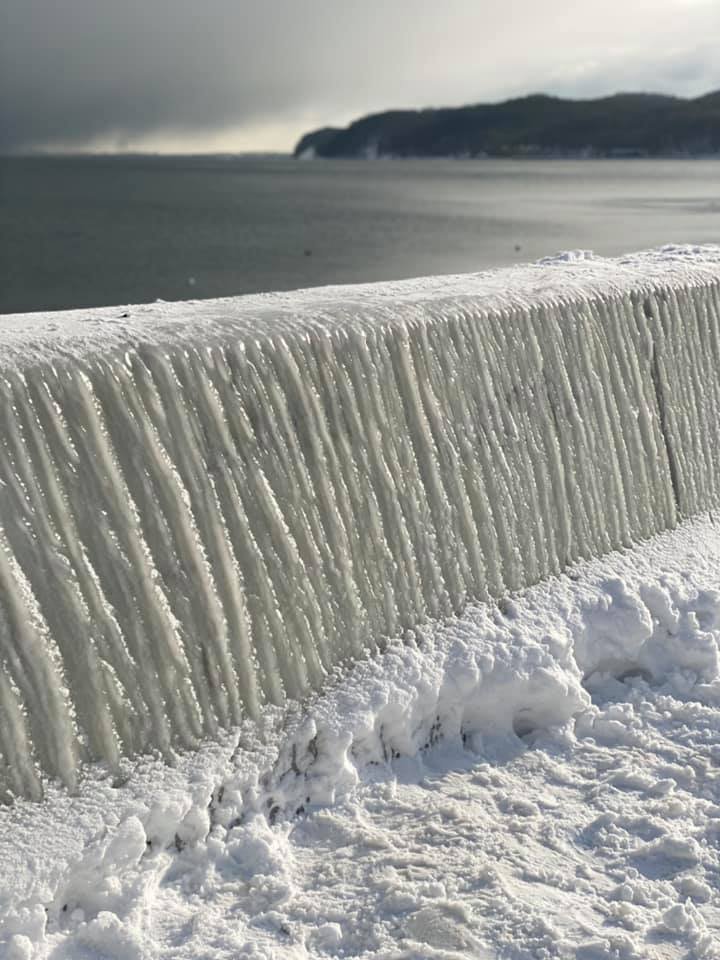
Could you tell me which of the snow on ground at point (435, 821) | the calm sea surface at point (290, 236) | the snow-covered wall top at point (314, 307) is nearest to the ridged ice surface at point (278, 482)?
the snow-covered wall top at point (314, 307)

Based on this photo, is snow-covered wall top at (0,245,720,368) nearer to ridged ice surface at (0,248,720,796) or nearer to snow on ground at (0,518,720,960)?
ridged ice surface at (0,248,720,796)

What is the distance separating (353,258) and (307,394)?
30955 mm

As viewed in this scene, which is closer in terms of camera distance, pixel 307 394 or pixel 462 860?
pixel 462 860

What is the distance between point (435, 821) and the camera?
350 centimetres

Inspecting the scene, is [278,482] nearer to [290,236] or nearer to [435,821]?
[435,821]

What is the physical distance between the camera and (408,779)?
3.71 metres

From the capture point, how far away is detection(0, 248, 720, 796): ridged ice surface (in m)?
3.34

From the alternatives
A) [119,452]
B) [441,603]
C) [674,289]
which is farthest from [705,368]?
[119,452]

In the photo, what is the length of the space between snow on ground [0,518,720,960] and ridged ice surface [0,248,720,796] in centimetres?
19

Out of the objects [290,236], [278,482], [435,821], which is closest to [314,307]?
[278,482]

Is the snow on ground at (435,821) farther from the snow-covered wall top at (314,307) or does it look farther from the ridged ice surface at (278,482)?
the snow-covered wall top at (314,307)

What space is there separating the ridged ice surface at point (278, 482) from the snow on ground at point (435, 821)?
187mm

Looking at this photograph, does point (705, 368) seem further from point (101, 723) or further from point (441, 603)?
point (101, 723)

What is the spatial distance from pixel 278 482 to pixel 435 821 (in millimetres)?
1329
